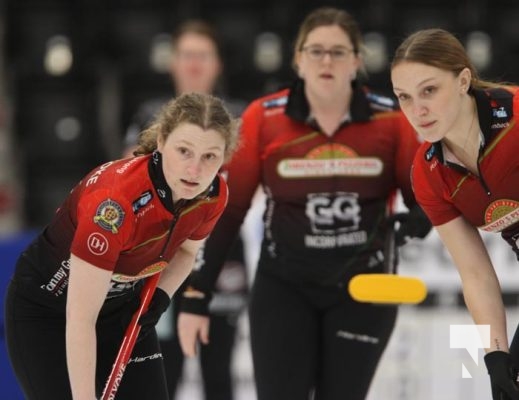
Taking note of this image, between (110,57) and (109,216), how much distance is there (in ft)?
11.6

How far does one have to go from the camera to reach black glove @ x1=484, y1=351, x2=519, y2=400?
2.75m

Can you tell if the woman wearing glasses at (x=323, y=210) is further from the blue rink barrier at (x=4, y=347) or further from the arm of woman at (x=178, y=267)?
the blue rink barrier at (x=4, y=347)

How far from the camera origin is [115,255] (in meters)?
2.77

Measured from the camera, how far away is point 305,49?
140 inches

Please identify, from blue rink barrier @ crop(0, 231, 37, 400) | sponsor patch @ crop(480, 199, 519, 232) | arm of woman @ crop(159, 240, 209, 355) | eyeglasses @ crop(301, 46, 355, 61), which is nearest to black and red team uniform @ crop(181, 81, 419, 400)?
eyeglasses @ crop(301, 46, 355, 61)

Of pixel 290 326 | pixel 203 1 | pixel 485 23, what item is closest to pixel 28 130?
pixel 203 1

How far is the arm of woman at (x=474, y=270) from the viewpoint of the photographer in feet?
9.69

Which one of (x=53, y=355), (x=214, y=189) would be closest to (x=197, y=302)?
(x=214, y=189)

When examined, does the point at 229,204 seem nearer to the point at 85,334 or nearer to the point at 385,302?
the point at 385,302

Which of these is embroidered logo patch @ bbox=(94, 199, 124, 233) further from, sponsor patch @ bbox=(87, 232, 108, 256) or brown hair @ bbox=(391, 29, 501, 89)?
brown hair @ bbox=(391, 29, 501, 89)

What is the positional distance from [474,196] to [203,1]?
144 inches

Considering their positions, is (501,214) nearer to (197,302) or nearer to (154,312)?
(154,312)

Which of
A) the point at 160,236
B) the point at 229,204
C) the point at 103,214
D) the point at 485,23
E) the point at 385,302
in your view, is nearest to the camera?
the point at 103,214

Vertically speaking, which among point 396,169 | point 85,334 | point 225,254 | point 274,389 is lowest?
point 274,389
